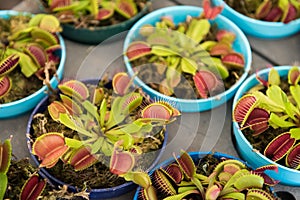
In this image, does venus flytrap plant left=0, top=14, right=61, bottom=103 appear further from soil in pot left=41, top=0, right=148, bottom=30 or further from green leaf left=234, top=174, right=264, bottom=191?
green leaf left=234, top=174, right=264, bottom=191

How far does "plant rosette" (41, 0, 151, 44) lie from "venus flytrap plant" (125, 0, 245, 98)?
0.31 feet

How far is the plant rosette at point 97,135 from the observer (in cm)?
115

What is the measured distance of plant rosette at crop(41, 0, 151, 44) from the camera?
1.51m

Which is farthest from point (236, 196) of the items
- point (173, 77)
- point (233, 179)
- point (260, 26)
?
point (260, 26)

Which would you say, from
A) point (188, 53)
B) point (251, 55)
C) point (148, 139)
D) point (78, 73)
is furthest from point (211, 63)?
point (78, 73)

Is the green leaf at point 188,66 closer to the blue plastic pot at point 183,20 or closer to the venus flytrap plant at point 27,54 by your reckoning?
the blue plastic pot at point 183,20

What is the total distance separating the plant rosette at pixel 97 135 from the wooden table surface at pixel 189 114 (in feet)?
0.34

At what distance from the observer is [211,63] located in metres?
1.42

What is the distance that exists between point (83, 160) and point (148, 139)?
0.69ft

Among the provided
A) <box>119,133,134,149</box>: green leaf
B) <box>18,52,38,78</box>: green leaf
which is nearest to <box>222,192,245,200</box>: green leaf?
<box>119,133,134,149</box>: green leaf

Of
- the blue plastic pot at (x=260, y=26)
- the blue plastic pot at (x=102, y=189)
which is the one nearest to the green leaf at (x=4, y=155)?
the blue plastic pot at (x=102, y=189)

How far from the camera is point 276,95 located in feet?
4.20

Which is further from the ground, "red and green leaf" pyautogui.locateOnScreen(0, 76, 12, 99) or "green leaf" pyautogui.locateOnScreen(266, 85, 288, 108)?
"red and green leaf" pyautogui.locateOnScreen(0, 76, 12, 99)

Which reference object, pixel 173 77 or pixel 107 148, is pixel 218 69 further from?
pixel 107 148
